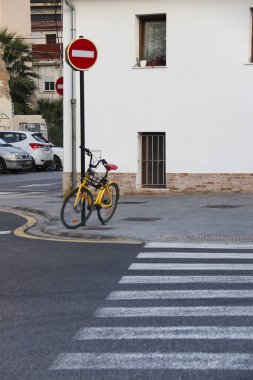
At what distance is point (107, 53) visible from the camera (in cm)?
2002

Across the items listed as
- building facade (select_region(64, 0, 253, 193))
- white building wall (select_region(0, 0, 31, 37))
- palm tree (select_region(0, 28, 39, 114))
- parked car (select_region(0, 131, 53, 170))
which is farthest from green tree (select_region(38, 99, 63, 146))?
building facade (select_region(64, 0, 253, 193))

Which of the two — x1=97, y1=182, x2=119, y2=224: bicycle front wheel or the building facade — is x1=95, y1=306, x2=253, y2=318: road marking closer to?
x1=97, y1=182, x2=119, y2=224: bicycle front wheel

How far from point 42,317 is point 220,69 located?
550 inches

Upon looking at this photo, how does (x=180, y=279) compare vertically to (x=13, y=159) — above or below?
above

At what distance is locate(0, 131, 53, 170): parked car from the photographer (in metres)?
33.7

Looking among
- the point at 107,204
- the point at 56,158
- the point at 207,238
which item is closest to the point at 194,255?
the point at 207,238

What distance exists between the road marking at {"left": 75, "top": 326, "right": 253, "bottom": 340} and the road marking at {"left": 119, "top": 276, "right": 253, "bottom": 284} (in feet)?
6.27

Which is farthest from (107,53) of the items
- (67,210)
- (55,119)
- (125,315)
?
(55,119)

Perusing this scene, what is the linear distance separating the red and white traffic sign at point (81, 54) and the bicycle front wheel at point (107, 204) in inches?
76.9

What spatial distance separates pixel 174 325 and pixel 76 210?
651 cm

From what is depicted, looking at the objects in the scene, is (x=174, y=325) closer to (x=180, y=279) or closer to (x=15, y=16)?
(x=180, y=279)

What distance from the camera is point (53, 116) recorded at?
177 feet

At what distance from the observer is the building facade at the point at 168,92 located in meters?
19.3

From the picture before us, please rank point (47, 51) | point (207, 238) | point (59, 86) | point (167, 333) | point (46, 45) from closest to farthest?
point (167, 333), point (207, 238), point (59, 86), point (47, 51), point (46, 45)
